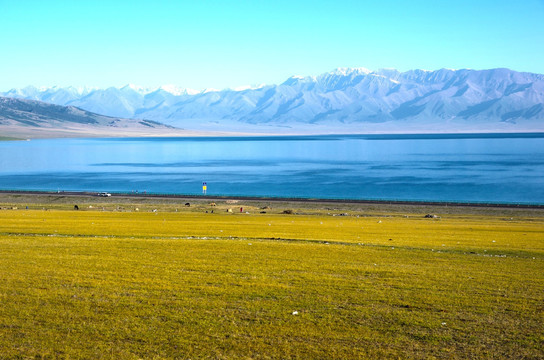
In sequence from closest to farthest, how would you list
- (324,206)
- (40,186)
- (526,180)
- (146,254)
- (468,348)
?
1. (468,348)
2. (146,254)
3. (324,206)
4. (40,186)
5. (526,180)

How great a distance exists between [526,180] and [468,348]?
110 m

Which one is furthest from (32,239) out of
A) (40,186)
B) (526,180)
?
(526,180)

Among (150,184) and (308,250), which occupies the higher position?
(308,250)

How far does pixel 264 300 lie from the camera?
43.0ft

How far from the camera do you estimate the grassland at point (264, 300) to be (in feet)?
33.8

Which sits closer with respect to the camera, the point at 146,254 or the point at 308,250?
the point at 146,254

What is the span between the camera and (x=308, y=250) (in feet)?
68.9

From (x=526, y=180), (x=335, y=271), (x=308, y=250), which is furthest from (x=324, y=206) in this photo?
(x=526, y=180)

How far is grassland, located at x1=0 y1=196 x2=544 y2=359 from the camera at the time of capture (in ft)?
33.8

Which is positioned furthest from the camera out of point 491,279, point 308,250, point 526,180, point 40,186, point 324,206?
point 526,180

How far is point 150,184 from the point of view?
10725cm

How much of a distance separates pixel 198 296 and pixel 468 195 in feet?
268

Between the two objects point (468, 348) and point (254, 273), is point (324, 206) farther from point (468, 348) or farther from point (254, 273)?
point (468, 348)

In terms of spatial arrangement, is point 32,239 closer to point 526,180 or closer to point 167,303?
point 167,303
